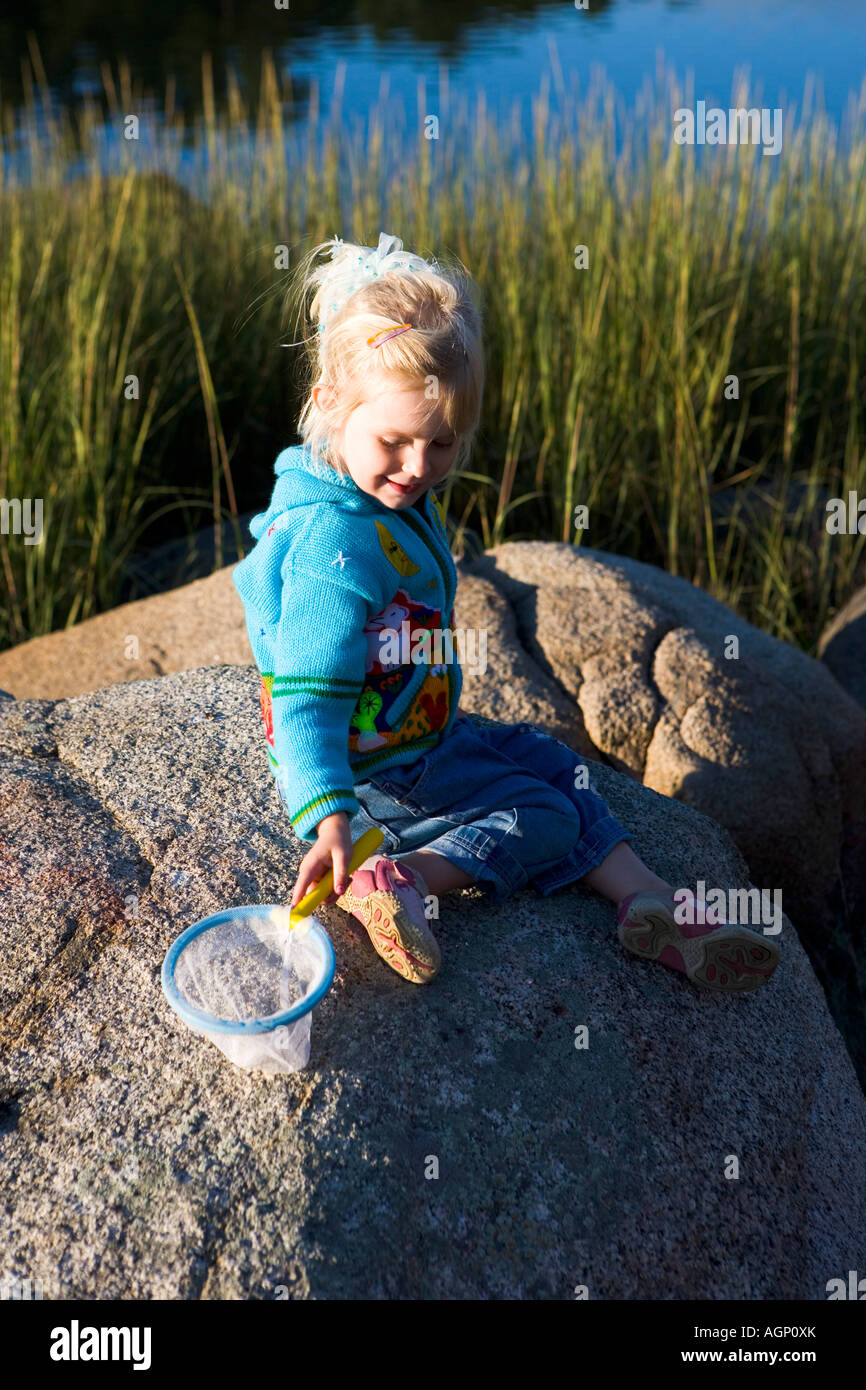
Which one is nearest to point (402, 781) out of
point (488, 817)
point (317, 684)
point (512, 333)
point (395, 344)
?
point (488, 817)

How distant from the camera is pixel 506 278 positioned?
5062 millimetres

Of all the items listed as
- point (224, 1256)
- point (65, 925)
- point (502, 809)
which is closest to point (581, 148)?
point (502, 809)

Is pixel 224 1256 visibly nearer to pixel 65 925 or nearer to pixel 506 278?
pixel 65 925

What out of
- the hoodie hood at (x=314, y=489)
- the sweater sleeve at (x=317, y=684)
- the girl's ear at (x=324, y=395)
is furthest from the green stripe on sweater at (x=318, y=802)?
the girl's ear at (x=324, y=395)

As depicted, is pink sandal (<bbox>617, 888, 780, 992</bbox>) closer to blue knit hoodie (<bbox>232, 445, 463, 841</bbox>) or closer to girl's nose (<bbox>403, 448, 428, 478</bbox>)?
blue knit hoodie (<bbox>232, 445, 463, 841</bbox>)

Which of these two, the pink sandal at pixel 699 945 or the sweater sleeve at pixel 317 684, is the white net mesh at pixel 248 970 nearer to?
the sweater sleeve at pixel 317 684

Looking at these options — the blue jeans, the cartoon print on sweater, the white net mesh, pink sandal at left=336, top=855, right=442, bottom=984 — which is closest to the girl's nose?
the cartoon print on sweater

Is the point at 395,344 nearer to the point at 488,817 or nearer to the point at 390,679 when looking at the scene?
the point at 390,679

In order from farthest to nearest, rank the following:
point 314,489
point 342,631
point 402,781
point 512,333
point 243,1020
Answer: point 512,333 < point 402,781 < point 314,489 < point 342,631 < point 243,1020

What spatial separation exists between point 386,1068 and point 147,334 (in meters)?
4.13

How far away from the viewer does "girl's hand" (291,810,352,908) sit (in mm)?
1833

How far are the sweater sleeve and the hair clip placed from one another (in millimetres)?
355

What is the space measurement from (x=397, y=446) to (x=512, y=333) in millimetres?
3059

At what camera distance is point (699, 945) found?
6.56 feet
